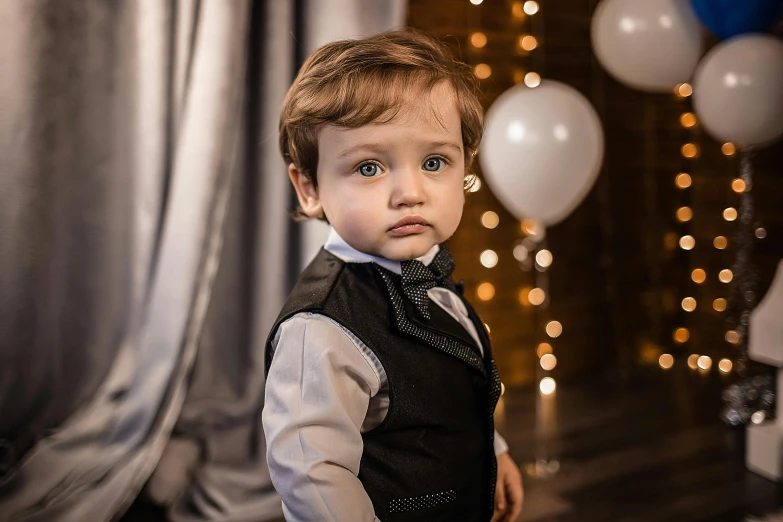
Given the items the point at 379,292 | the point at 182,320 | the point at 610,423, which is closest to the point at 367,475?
the point at 379,292

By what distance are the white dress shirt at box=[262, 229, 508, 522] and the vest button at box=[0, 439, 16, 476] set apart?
4.37ft

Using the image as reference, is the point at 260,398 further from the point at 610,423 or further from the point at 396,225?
the point at 396,225

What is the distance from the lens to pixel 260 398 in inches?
81.4

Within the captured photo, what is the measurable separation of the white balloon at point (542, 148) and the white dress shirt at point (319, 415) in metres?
1.10

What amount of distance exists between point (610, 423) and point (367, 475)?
1.70m

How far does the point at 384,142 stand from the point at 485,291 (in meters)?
1.89

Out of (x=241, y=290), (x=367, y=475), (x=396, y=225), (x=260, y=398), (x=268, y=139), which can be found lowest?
(x=260, y=398)

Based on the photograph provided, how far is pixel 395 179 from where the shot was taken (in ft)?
2.53

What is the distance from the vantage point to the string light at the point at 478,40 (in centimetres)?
247

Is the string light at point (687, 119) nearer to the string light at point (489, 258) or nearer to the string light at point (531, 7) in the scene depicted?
the string light at point (531, 7)

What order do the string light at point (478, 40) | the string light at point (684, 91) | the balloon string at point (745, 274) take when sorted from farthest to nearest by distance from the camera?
the string light at point (684, 91)
the string light at point (478, 40)
the balloon string at point (745, 274)

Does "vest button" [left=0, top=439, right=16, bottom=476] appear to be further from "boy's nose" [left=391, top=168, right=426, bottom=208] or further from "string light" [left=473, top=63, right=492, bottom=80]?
"string light" [left=473, top=63, right=492, bottom=80]

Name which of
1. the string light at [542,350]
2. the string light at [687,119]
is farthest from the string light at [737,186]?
the string light at [542,350]

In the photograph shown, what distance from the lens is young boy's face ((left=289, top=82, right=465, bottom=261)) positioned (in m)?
0.77
